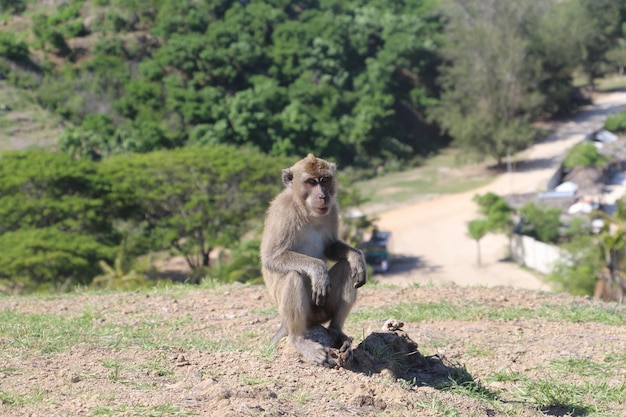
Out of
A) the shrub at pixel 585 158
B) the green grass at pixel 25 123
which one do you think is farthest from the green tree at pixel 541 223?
the green grass at pixel 25 123

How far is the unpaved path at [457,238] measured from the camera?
3297 cm

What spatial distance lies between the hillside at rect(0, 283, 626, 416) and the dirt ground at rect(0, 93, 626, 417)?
0.02 meters

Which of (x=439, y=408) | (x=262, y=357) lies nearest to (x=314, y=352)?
(x=262, y=357)

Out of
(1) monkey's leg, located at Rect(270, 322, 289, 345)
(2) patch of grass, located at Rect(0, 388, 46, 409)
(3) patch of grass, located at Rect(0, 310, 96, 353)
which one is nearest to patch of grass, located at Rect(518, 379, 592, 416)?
(1) monkey's leg, located at Rect(270, 322, 289, 345)

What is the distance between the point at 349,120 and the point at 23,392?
161 feet

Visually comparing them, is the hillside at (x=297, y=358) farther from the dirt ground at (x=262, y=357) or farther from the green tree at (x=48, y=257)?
the green tree at (x=48, y=257)

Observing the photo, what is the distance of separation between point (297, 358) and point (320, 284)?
0.67m

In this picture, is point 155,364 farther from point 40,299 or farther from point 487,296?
point 487,296

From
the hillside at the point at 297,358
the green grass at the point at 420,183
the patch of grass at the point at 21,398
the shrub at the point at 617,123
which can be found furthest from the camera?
the shrub at the point at 617,123

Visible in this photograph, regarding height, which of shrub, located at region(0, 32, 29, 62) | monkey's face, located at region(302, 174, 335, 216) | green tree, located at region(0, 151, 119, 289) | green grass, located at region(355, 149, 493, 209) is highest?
shrub, located at region(0, 32, 29, 62)

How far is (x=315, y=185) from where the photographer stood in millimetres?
7418

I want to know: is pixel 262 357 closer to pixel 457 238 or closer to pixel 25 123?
pixel 457 238

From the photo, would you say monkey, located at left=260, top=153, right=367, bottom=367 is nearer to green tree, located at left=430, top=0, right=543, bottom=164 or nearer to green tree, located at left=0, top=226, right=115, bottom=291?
green tree, located at left=0, top=226, right=115, bottom=291

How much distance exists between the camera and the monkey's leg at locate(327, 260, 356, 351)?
739 centimetres
